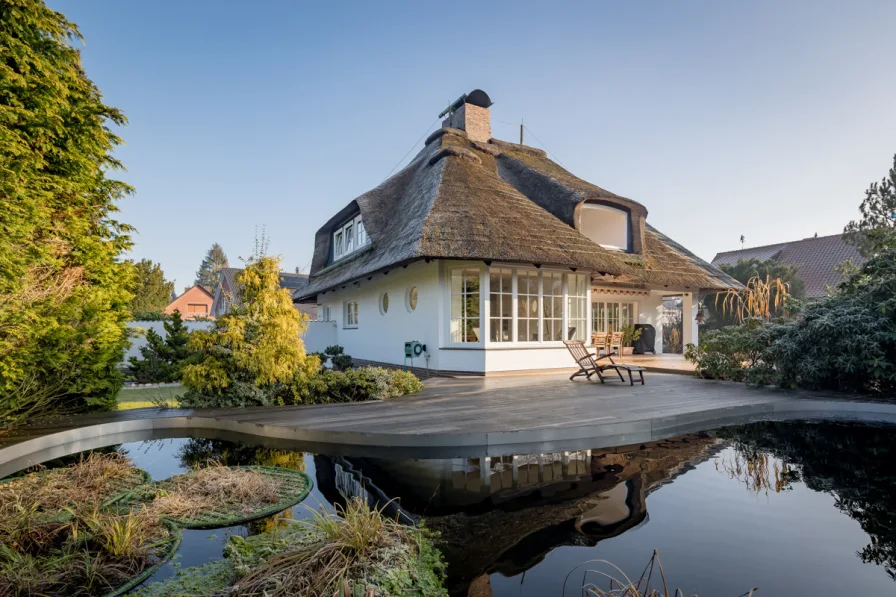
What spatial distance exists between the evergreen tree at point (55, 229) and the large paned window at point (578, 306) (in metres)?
9.48

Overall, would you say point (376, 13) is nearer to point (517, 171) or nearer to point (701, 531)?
point (517, 171)

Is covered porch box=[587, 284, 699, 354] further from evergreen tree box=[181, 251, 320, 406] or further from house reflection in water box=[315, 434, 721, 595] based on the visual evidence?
evergreen tree box=[181, 251, 320, 406]

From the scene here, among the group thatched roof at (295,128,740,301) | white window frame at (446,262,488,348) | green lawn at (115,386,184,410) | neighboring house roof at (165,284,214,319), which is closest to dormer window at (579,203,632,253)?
thatched roof at (295,128,740,301)

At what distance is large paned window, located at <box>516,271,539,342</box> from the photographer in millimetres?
10859

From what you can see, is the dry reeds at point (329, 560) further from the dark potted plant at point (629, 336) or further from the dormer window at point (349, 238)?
the dark potted plant at point (629, 336)

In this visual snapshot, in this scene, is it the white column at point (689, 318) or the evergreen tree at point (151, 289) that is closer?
the white column at point (689, 318)

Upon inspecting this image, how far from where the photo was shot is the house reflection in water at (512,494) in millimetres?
2955

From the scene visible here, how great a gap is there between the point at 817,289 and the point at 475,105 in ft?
64.9

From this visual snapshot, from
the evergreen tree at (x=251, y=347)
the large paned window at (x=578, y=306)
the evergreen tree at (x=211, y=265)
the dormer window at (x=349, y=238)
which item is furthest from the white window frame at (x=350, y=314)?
the evergreen tree at (x=211, y=265)

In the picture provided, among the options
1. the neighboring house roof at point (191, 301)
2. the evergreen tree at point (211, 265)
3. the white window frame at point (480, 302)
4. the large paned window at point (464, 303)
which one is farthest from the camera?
the evergreen tree at point (211, 265)

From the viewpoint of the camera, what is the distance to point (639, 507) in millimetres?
3754

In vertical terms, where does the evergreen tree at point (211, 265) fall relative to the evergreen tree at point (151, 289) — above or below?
above

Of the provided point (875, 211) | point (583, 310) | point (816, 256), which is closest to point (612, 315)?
point (583, 310)

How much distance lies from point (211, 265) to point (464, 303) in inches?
2984
